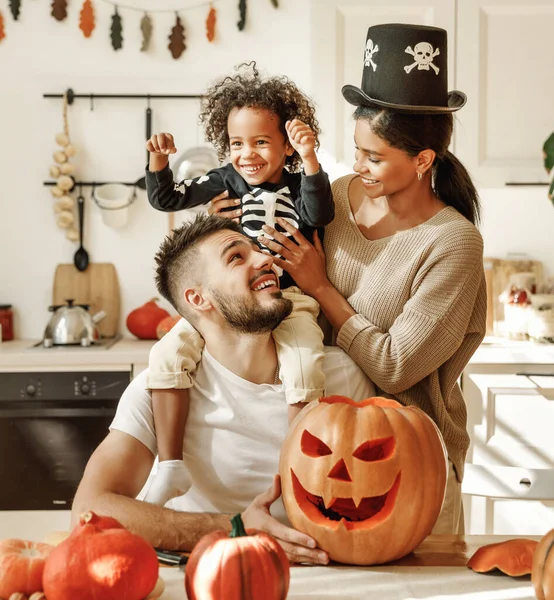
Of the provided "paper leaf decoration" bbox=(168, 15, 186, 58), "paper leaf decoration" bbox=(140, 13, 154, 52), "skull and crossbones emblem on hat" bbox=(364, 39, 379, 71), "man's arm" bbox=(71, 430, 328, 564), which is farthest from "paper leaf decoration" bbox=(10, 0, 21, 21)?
"man's arm" bbox=(71, 430, 328, 564)

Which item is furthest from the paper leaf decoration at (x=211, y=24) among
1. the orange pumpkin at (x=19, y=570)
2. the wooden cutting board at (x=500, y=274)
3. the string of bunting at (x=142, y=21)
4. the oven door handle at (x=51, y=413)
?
the orange pumpkin at (x=19, y=570)

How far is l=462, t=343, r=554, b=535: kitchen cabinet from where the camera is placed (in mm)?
3111

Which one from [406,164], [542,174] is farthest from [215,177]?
[542,174]

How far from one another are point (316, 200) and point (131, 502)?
0.78 metres

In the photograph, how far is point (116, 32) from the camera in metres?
3.68

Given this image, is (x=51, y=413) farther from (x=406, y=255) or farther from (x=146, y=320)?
(x=406, y=255)

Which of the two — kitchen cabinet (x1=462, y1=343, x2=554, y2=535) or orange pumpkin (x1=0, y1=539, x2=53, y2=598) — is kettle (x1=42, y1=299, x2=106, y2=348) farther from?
orange pumpkin (x1=0, y1=539, x2=53, y2=598)

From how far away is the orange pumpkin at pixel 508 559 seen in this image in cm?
117

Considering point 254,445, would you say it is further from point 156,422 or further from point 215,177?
point 215,177

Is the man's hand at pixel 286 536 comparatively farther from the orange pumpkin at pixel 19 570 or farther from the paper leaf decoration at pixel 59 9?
the paper leaf decoration at pixel 59 9

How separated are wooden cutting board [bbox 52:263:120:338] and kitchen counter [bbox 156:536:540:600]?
105 inches

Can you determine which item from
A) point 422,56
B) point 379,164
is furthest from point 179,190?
point 422,56

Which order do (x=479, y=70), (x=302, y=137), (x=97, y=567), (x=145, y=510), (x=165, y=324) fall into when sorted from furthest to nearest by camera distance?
1. (x=165, y=324)
2. (x=479, y=70)
3. (x=302, y=137)
4. (x=145, y=510)
5. (x=97, y=567)

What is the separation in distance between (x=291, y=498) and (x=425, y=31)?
1.08 meters
